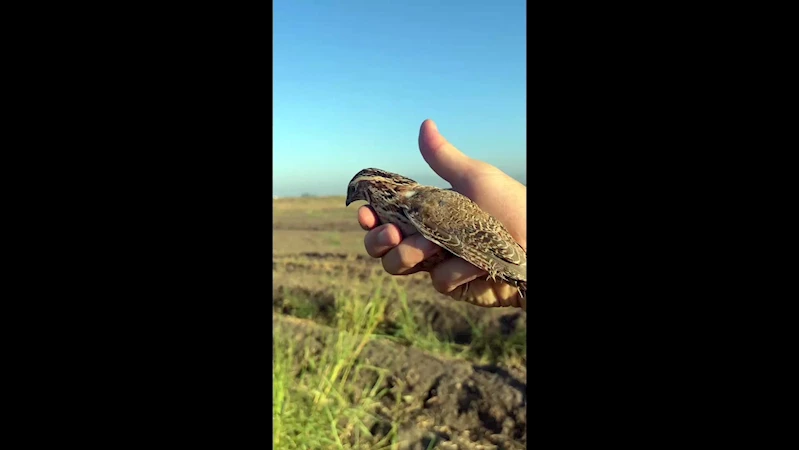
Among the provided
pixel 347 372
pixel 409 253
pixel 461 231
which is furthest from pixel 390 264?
pixel 347 372

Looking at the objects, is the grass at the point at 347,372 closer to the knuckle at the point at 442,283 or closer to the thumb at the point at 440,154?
the knuckle at the point at 442,283

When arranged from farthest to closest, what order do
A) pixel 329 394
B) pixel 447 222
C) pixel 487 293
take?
pixel 329 394
pixel 487 293
pixel 447 222

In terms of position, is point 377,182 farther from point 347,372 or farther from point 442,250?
point 347,372

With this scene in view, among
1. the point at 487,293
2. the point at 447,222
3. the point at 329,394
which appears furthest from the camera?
the point at 329,394

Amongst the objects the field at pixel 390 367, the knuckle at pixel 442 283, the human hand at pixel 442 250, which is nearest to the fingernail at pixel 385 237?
the human hand at pixel 442 250

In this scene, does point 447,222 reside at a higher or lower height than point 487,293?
higher

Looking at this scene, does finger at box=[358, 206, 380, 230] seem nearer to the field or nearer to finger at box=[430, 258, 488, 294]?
finger at box=[430, 258, 488, 294]
